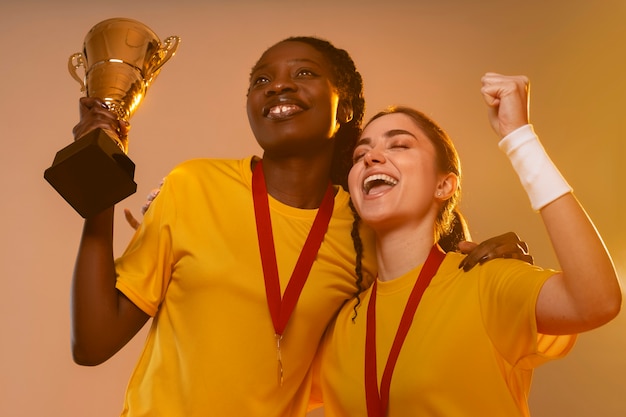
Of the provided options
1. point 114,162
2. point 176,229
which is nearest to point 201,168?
point 176,229

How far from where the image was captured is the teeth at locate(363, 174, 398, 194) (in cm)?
163

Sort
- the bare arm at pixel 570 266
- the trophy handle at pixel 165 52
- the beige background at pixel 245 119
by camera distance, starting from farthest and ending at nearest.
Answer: the beige background at pixel 245 119 → the trophy handle at pixel 165 52 → the bare arm at pixel 570 266

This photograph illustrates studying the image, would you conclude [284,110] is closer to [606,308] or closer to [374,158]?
[374,158]

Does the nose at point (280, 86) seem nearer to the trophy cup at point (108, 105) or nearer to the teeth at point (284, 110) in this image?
the teeth at point (284, 110)

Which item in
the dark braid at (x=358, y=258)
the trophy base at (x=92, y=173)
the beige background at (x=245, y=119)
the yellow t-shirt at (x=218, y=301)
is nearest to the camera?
the trophy base at (x=92, y=173)

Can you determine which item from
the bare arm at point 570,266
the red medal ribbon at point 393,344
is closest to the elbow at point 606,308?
the bare arm at point 570,266

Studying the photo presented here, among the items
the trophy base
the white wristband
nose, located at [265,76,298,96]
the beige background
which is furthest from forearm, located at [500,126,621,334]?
the beige background

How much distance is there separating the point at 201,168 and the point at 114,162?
34cm

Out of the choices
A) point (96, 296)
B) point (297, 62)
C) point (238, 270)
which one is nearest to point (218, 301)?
point (238, 270)

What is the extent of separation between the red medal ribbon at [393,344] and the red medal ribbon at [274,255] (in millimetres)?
164

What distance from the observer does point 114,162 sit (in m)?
1.48

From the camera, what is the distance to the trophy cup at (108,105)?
1.48 metres

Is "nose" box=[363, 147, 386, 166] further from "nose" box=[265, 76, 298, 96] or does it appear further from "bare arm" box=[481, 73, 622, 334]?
"bare arm" box=[481, 73, 622, 334]

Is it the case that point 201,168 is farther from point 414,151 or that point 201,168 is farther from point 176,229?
point 414,151
